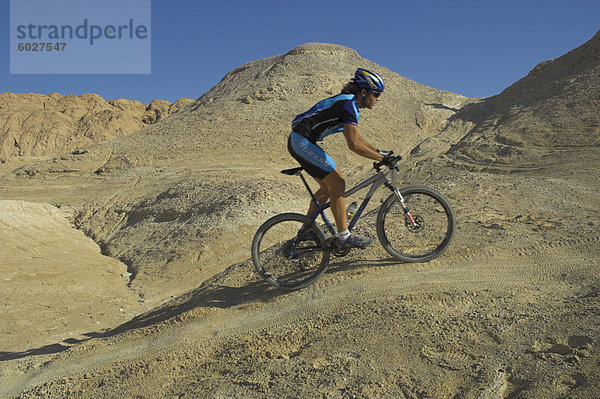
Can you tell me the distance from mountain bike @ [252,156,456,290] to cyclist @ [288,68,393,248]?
164 mm

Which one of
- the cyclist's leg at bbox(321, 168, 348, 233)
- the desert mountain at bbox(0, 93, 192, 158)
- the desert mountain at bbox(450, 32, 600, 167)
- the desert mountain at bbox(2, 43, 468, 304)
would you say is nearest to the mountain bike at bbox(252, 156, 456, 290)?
the cyclist's leg at bbox(321, 168, 348, 233)

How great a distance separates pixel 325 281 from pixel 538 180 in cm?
550

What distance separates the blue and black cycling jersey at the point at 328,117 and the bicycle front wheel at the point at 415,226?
990 mm

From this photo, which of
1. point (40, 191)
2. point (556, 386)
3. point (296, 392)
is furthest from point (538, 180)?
point (40, 191)

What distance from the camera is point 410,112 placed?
3084cm

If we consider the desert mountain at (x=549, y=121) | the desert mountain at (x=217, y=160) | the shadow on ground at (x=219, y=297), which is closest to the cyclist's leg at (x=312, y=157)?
the shadow on ground at (x=219, y=297)

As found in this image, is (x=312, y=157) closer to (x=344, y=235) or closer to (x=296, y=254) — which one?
(x=344, y=235)

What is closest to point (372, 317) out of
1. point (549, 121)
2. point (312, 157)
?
point (312, 157)

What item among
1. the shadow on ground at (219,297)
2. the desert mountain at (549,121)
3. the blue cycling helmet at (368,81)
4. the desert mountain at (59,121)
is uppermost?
the desert mountain at (59,121)

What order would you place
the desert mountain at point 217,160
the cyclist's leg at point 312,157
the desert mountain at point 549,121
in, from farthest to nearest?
the desert mountain at point 549,121, the desert mountain at point 217,160, the cyclist's leg at point 312,157

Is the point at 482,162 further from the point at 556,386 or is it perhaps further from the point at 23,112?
the point at 23,112

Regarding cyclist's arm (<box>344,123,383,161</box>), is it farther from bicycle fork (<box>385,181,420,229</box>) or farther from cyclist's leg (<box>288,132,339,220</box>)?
bicycle fork (<box>385,181,420,229</box>)

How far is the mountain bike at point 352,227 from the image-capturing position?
473 centimetres

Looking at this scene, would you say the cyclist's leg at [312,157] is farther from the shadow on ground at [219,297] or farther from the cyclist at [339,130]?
the shadow on ground at [219,297]
